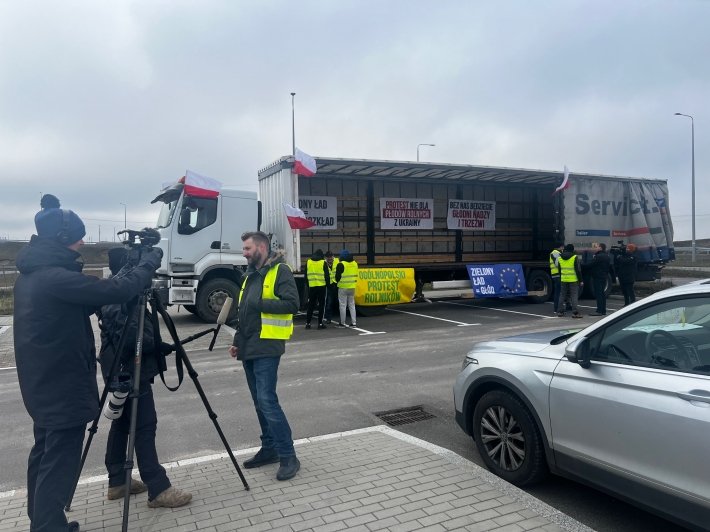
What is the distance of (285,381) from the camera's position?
22.5ft

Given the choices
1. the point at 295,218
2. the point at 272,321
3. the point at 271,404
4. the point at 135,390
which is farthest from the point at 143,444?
the point at 295,218

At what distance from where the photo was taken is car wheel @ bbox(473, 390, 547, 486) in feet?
11.6

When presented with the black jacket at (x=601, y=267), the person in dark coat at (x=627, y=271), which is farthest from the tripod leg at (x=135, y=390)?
the person in dark coat at (x=627, y=271)

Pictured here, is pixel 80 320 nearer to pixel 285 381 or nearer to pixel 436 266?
pixel 285 381

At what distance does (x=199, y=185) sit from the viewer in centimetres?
1126

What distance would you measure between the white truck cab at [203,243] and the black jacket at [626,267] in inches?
368

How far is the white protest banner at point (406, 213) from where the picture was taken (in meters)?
14.5

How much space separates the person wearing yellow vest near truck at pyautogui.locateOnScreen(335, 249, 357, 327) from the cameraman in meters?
8.26

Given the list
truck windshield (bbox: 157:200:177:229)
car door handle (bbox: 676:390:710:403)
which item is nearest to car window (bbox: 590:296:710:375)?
car door handle (bbox: 676:390:710:403)

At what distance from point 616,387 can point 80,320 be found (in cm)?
303

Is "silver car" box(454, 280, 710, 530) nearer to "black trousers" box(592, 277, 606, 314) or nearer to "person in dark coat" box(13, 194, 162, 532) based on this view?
"person in dark coat" box(13, 194, 162, 532)

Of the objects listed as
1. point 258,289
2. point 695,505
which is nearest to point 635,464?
point 695,505

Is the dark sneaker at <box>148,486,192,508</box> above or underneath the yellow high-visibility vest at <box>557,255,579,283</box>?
underneath

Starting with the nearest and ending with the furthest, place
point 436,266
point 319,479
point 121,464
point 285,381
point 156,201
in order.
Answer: point 121,464, point 319,479, point 285,381, point 156,201, point 436,266
